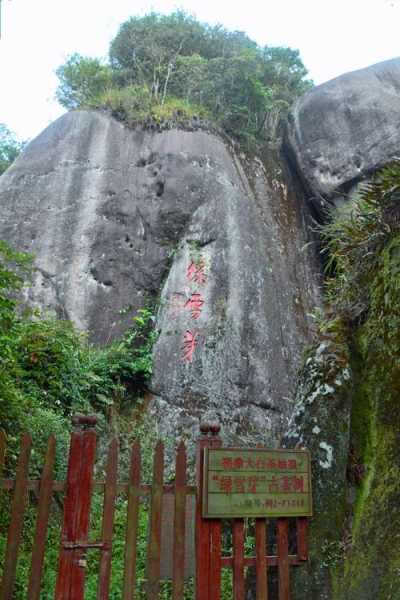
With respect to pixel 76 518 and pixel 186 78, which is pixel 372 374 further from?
pixel 186 78

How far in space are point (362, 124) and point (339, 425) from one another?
9.90 metres

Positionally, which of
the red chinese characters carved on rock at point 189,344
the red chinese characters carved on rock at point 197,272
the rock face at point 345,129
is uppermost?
the rock face at point 345,129

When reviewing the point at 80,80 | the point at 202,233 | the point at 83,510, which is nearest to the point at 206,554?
the point at 83,510

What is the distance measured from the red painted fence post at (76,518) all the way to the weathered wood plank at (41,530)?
4.6 inches

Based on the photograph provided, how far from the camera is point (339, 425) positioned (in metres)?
3.82

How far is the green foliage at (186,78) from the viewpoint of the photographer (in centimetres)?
1249

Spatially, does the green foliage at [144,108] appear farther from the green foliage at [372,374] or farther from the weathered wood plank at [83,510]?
the weathered wood plank at [83,510]

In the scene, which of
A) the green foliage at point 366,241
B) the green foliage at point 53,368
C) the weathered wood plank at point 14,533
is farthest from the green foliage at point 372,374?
the green foliage at point 53,368

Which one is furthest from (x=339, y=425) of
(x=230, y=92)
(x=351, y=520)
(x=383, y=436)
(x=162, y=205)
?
(x=230, y=92)

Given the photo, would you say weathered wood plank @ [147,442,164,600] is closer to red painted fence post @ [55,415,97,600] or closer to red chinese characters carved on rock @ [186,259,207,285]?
red painted fence post @ [55,415,97,600]

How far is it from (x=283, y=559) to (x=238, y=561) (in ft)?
1.01

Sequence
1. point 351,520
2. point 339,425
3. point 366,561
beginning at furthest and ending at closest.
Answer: point 339,425 → point 351,520 → point 366,561

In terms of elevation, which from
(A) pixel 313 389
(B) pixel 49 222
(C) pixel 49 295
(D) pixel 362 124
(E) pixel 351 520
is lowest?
(E) pixel 351 520

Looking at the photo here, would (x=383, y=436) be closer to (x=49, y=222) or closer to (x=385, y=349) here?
(x=385, y=349)
